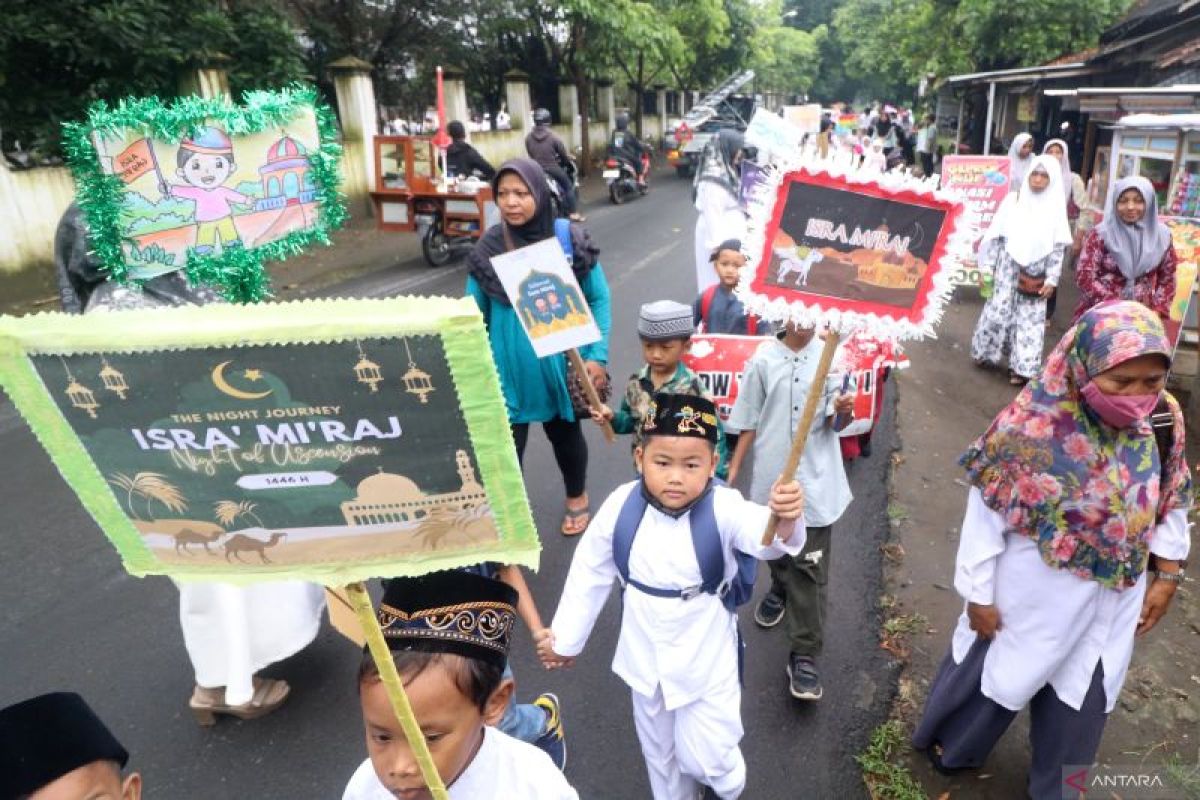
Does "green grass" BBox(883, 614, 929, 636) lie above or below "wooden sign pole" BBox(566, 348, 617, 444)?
below

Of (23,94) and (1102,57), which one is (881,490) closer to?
(23,94)

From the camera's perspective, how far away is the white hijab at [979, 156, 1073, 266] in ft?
20.5

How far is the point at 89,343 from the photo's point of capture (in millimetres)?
1086

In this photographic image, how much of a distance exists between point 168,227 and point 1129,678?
4187 mm

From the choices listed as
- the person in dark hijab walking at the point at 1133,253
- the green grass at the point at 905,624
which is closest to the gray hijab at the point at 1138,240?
the person in dark hijab walking at the point at 1133,253

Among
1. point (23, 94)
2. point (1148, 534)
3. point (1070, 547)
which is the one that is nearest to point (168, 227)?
point (1070, 547)

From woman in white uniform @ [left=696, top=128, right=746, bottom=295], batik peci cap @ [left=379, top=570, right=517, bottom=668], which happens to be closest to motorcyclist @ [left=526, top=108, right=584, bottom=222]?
woman in white uniform @ [left=696, top=128, right=746, bottom=295]

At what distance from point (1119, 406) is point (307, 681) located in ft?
9.84

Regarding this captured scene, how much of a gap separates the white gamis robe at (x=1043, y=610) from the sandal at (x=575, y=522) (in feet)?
7.09

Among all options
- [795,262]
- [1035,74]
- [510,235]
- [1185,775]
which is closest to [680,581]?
[795,262]

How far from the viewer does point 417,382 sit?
1.11m

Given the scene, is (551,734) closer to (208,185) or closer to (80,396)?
(80,396)

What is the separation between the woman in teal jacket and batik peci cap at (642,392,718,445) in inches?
46.3

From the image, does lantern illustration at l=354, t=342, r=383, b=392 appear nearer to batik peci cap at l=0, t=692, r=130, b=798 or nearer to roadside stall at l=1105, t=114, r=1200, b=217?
batik peci cap at l=0, t=692, r=130, b=798
